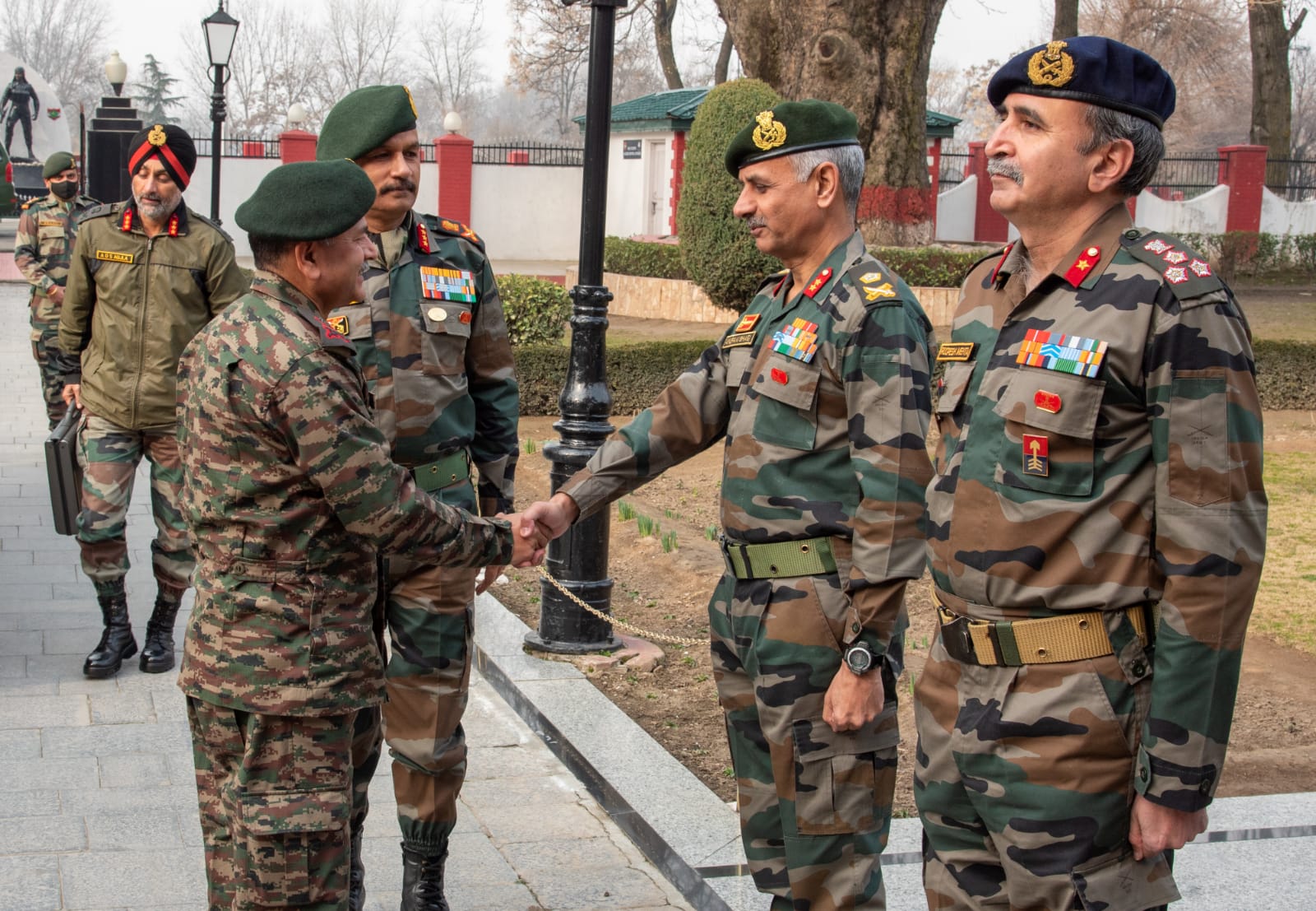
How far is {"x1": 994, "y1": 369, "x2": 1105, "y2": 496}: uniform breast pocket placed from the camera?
2.55 m

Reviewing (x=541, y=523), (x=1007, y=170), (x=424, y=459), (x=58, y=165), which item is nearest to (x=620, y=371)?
(x=58, y=165)

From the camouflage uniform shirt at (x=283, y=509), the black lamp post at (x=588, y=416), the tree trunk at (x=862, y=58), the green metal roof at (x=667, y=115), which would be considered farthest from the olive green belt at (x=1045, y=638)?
the green metal roof at (x=667, y=115)

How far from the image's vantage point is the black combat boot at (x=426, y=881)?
161 inches

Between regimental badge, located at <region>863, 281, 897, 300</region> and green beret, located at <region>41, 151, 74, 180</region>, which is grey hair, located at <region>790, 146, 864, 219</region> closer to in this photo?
regimental badge, located at <region>863, 281, 897, 300</region>

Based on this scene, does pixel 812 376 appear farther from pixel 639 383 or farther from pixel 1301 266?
pixel 1301 266

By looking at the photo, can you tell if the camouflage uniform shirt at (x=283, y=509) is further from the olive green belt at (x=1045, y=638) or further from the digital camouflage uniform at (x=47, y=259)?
the digital camouflage uniform at (x=47, y=259)

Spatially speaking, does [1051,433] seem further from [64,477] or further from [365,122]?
[64,477]

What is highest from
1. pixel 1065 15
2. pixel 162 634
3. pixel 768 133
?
pixel 1065 15

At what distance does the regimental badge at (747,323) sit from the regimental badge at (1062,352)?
40.6 inches

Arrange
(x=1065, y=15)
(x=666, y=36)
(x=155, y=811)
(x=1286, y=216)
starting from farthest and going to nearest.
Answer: (x=666, y=36)
(x=1286, y=216)
(x=1065, y=15)
(x=155, y=811)

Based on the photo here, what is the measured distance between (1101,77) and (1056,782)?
130cm

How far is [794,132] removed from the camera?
3494 millimetres

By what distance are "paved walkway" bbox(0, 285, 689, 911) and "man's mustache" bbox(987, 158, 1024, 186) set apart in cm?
247

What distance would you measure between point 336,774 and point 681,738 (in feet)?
8.61
